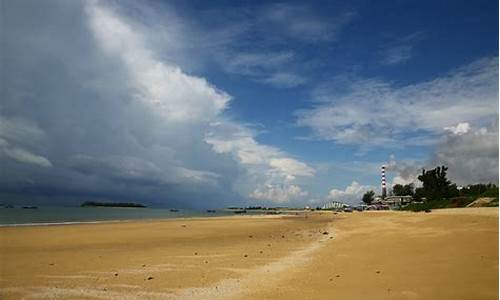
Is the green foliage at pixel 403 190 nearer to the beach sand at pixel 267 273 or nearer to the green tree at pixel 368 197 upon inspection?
the green tree at pixel 368 197

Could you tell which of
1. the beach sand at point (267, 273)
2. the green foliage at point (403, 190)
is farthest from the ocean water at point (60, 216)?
the green foliage at point (403, 190)

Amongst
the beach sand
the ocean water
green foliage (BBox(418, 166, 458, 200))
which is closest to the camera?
the beach sand

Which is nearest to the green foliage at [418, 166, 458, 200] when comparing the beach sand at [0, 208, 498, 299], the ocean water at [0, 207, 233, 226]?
the ocean water at [0, 207, 233, 226]

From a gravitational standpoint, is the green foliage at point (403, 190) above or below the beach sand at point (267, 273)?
above

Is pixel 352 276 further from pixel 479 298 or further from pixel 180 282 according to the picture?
pixel 180 282

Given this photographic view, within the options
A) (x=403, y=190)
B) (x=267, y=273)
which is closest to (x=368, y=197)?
(x=403, y=190)

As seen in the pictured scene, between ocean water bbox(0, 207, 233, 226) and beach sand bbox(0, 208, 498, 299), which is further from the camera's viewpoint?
ocean water bbox(0, 207, 233, 226)

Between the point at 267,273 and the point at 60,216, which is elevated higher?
the point at 60,216

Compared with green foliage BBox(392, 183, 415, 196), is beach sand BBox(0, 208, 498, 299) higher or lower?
lower

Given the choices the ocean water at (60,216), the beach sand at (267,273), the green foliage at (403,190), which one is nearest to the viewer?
the beach sand at (267,273)

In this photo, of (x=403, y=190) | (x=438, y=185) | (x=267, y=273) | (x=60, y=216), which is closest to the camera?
(x=267, y=273)

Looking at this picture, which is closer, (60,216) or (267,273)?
(267,273)

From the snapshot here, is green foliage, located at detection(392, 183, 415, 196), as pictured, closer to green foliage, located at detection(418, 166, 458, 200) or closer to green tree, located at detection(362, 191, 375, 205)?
green tree, located at detection(362, 191, 375, 205)

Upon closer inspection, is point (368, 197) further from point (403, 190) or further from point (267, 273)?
point (267, 273)
